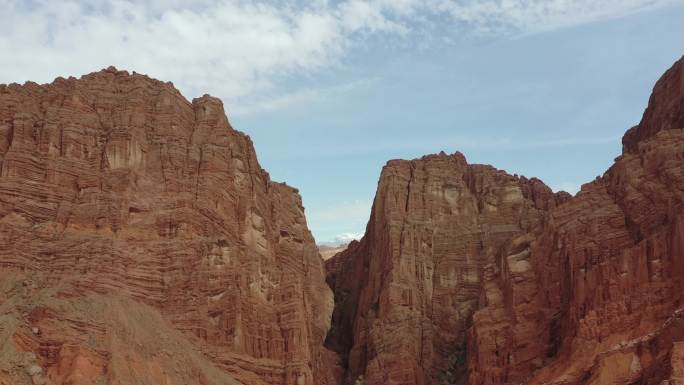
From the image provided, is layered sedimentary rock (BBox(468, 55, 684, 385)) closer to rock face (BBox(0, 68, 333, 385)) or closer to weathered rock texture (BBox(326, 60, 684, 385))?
weathered rock texture (BBox(326, 60, 684, 385))

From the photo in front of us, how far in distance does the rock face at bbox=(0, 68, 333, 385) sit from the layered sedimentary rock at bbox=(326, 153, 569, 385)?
614 centimetres

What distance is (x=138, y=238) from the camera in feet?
386

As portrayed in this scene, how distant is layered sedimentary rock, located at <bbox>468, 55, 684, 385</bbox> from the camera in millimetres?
108250

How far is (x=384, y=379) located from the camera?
415 feet

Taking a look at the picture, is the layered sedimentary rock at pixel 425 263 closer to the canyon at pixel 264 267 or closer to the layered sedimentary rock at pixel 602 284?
the canyon at pixel 264 267

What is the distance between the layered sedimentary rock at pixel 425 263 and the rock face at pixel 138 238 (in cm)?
614

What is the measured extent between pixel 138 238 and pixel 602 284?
1362 inches

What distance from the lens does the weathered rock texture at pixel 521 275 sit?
111 metres

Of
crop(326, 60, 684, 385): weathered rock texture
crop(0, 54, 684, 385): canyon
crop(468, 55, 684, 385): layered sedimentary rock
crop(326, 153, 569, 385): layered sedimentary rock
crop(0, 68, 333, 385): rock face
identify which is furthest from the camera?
crop(326, 153, 569, 385): layered sedimentary rock

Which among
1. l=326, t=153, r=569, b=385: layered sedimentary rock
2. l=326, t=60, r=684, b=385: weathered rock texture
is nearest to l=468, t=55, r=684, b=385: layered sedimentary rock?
l=326, t=60, r=684, b=385: weathered rock texture

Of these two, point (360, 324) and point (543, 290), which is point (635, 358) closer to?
point (543, 290)

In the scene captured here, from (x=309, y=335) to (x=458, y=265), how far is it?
18986 millimetres

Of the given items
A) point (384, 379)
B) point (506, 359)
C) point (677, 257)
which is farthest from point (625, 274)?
point (384, 379)

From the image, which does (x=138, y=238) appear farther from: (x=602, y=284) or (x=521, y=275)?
(x=602, y=284)
